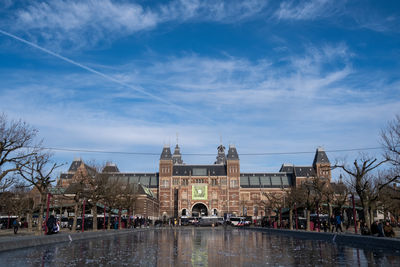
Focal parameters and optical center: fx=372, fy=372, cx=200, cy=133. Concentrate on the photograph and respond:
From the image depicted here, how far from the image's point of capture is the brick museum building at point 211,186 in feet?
354

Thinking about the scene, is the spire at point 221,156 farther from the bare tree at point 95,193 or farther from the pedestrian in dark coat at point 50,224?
the pedestrian in dark coat at point 50,224

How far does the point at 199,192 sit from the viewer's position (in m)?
108

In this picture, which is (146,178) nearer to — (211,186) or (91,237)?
(211,186)

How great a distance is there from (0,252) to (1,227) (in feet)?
153

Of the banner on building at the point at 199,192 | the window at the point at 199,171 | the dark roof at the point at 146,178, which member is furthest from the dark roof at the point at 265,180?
the dark roof at the point at 146,178

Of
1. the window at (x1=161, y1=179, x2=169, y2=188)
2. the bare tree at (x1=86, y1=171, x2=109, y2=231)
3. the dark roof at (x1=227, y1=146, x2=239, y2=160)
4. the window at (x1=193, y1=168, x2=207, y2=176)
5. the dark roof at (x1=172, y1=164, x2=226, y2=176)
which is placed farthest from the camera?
the window at (x1=193, y1=168, x2=207, y2=176)

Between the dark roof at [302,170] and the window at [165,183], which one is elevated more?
the dark roof at [302,170]

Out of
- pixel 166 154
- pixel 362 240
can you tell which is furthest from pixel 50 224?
pixel 166 154

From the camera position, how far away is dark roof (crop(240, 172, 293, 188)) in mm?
116688

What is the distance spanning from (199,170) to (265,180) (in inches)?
864

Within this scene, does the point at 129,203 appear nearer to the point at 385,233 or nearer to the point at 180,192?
the point at 385,233

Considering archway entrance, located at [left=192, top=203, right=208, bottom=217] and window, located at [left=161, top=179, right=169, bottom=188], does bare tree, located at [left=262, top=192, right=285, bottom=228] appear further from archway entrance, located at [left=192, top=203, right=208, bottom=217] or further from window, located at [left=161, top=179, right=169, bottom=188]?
window, located at [left=161, top=179, right=169, bottom=188]

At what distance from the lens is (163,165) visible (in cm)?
11200

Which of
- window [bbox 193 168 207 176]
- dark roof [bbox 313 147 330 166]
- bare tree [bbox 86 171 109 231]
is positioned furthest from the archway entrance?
bare tree [bbox 86 171 109 231]
